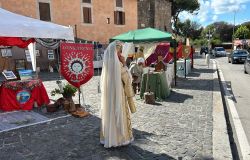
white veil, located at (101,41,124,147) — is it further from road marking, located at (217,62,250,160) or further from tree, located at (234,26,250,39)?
tree, located at (234,26,250,39)

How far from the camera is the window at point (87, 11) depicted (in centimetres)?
2766

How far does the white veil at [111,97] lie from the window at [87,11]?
933 inches

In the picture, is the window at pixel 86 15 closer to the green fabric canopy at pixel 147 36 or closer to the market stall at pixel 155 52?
the market stall at pixel 155 52

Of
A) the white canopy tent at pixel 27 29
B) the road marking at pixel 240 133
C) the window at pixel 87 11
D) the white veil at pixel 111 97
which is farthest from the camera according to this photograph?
the window at pixel 87 11

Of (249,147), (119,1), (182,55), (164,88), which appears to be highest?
(119,1)

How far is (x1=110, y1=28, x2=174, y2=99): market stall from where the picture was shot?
9.80 m

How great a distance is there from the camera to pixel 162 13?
4519 centimetres

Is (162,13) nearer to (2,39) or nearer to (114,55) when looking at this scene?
(2,39)

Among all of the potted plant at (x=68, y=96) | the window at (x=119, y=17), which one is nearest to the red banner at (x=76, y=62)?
the potted plant at (x=68, y=96)

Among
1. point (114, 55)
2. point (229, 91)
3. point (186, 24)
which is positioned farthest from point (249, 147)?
point (186, 24)

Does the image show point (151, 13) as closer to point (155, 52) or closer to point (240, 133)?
point (155, 52)

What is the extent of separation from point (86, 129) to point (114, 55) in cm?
232

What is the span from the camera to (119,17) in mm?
32031

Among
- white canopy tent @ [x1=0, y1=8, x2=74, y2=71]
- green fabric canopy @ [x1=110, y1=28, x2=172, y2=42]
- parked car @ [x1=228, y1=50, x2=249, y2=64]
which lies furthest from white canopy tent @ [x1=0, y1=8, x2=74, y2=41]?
parked car @ [x1=228, y1=50, x2=249, y2=64]
